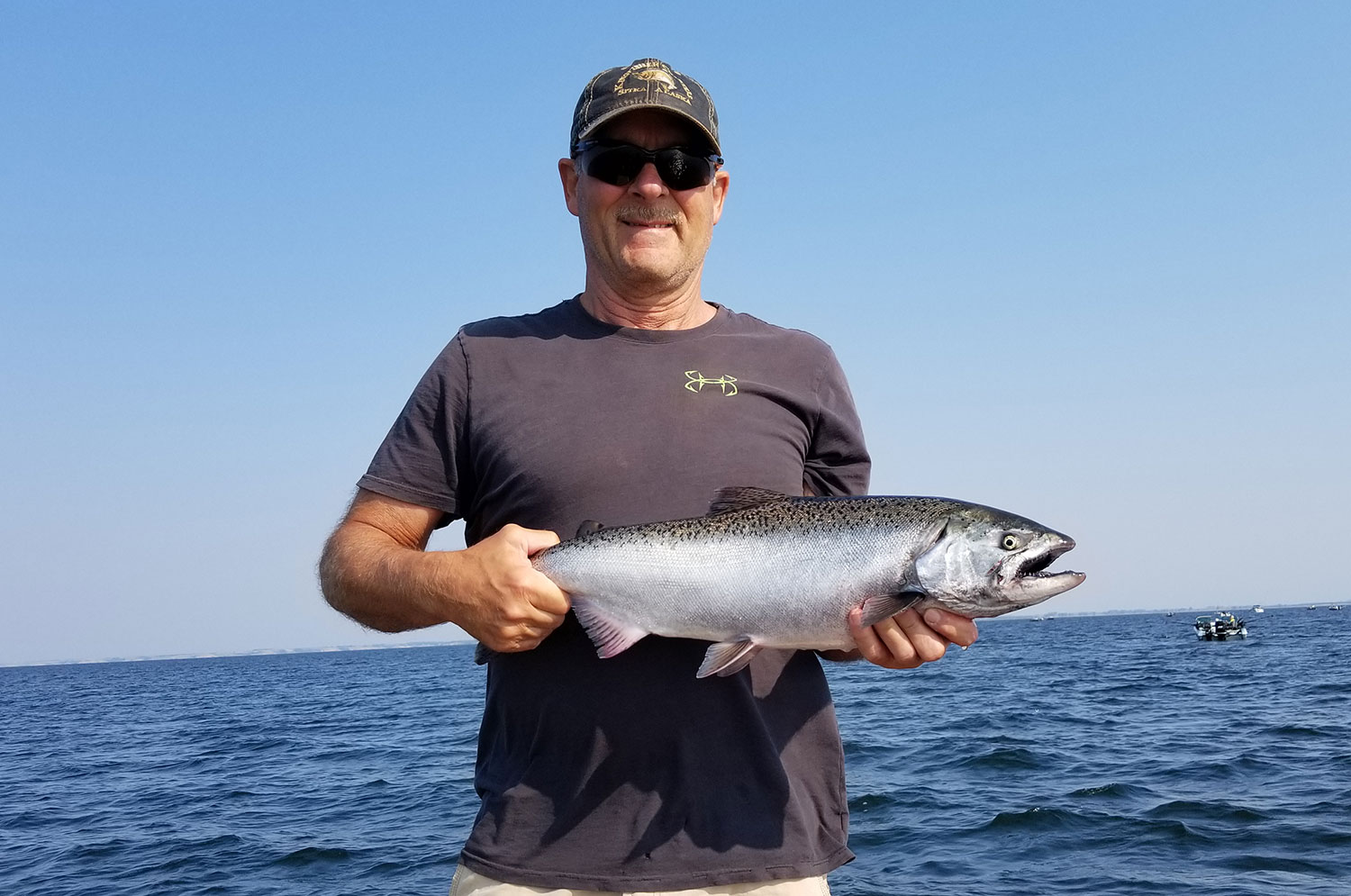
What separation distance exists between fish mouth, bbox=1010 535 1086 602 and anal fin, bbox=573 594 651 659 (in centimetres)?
125

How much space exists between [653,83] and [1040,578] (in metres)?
2.24

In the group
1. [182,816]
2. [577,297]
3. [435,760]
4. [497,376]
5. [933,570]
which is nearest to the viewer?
[933,570]

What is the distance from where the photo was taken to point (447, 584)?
9.96 feet

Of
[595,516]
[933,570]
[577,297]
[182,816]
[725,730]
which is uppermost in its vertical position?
[577,297]

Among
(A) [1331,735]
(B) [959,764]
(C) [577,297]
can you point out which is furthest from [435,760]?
(C) [577,297]

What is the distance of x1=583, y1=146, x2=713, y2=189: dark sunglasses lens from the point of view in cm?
375

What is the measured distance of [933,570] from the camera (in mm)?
3320

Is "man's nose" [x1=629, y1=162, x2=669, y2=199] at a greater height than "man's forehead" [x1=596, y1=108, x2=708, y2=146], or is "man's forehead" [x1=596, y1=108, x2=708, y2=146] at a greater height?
"man's forehead" [x1=596, y1=108, x2=708, y2=146]

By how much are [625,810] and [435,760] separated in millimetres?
27867

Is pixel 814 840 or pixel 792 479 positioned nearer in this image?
pixel 814 840

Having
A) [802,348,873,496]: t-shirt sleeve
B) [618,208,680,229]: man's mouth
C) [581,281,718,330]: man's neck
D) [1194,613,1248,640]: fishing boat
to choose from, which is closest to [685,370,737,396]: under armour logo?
[581,281,718,330]: man's neck

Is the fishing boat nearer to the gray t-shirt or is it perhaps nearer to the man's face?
the gray t-shirt

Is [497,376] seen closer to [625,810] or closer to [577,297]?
[577,297]

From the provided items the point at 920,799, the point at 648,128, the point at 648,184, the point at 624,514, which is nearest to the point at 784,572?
the point at 624,514
